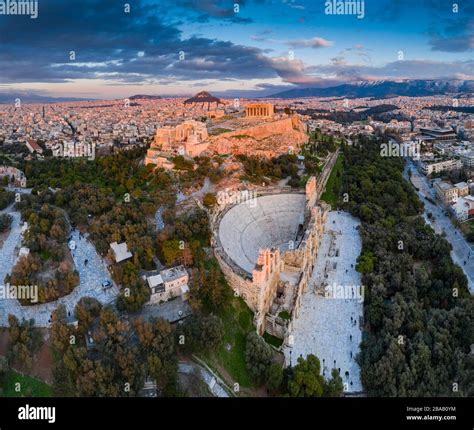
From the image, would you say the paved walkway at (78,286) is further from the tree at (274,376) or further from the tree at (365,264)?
the tree at (365,264)

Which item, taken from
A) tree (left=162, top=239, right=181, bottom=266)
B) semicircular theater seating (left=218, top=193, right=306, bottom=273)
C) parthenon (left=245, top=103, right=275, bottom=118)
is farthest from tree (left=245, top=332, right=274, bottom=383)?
parthenon (left=245, top=103, right=275, bottom=118)

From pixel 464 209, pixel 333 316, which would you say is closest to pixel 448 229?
pixel 464 209

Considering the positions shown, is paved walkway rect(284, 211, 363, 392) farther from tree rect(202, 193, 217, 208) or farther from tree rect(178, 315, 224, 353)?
tree rect(202, 193, 217, 208)

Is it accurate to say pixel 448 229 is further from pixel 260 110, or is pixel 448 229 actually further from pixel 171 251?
pixel 260 110

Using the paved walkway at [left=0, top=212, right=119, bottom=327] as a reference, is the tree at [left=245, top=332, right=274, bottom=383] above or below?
below

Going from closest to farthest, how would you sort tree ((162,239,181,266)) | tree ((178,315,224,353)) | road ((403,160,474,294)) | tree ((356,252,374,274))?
tree ((178,315,224,353)), tree ((162,239,181,266)), tree ((356,252,374,274)), road ((403,160,474,294))

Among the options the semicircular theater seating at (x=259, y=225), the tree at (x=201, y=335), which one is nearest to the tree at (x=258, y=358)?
the tree at (x=201, y=335)
